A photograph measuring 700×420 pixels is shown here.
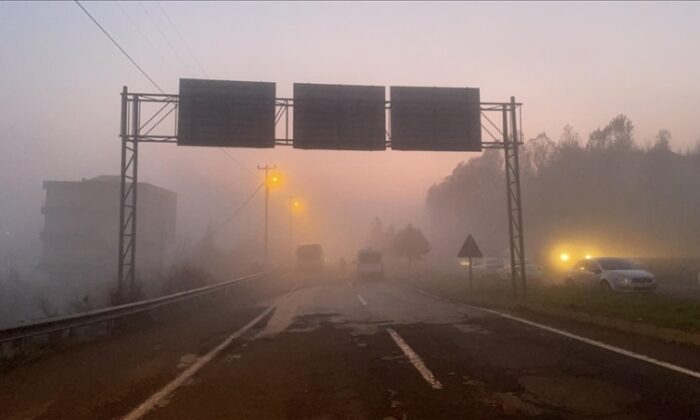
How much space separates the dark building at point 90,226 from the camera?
2501 inches

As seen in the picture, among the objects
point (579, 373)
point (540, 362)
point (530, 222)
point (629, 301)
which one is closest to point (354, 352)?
point (540, 362)

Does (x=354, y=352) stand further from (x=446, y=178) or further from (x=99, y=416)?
(x=446, y=178)

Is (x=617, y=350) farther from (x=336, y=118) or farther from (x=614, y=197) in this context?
(x=614, y=197)

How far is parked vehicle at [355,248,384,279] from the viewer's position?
5116 cm

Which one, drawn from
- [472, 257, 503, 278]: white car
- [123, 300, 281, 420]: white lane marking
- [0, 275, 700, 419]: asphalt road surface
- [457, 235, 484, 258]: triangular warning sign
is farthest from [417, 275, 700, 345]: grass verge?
[472, 257, 503, 278]: white car

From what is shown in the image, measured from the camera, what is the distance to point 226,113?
23266 millimetres

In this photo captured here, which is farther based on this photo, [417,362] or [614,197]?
[614,197]

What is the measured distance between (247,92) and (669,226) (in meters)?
56.5

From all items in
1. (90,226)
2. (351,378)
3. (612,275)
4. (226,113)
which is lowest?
(351,378)

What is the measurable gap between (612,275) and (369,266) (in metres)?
27.2

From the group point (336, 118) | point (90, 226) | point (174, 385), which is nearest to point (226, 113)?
point (336, 118)

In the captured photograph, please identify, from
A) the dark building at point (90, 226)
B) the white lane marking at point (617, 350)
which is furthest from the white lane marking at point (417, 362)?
the dark building at point (90, 226)

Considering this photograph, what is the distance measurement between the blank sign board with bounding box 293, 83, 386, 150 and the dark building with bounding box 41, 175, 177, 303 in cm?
4338

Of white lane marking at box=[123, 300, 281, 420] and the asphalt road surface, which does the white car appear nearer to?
the asphalt road surface
